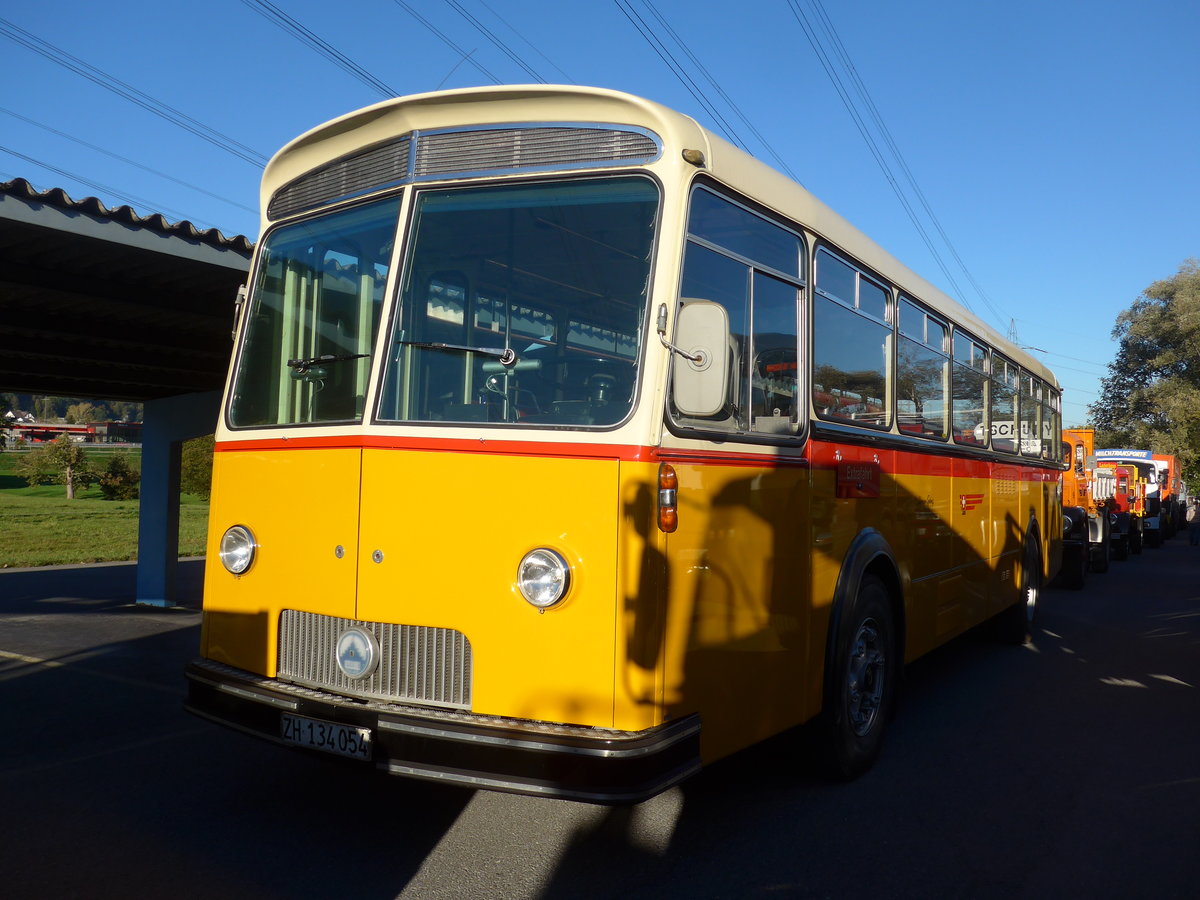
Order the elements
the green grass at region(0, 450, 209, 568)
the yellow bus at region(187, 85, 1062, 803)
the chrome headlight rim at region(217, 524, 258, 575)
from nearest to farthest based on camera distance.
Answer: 1. the yellow bus at region(187, 85, 1062, 803)
2. the chrome headlight rim at region(217, 524, 258, 575)
3. the green grass at region(0, 450, 209, 568)

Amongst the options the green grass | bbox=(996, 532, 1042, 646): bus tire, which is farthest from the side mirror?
the green grass

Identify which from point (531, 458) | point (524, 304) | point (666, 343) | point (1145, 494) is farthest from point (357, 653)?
point (1145, 494)

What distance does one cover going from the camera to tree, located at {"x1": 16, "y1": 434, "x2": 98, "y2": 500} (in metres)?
40.1

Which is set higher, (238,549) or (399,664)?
(238,549)

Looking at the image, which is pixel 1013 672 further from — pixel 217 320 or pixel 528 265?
pixel 217 320

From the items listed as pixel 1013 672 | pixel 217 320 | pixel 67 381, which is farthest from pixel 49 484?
pixel 1013 672

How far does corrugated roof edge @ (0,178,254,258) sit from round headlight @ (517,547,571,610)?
4.99 meters

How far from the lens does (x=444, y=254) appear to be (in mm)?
4004

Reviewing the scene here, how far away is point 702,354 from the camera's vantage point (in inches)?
144

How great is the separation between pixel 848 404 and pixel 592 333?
6.31 feet

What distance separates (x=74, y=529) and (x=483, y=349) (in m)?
26.3

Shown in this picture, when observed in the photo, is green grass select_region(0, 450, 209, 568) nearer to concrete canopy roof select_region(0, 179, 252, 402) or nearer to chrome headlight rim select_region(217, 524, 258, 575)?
concrete canopy roof select_region(0, 179, 252, 402)

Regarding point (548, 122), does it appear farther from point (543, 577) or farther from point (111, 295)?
point (111, 295)

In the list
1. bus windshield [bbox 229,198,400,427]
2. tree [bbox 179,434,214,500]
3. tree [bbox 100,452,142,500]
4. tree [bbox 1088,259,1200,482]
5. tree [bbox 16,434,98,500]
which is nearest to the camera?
bus windshield [bbox 229,198,400,427]
